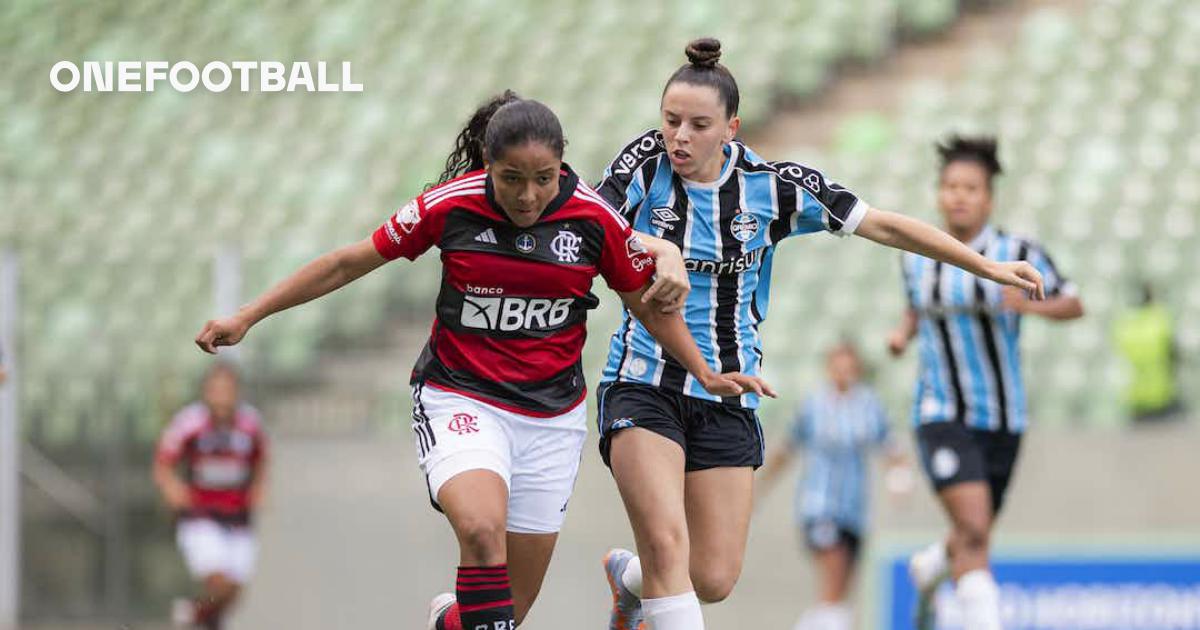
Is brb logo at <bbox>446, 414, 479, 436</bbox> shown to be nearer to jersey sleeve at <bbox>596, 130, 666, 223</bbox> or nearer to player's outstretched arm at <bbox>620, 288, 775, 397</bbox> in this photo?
player's outstretched arm at <bbox>620, 288, 775, 397</bbox>

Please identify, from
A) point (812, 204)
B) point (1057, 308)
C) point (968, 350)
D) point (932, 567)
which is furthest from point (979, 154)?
point (812, 204)

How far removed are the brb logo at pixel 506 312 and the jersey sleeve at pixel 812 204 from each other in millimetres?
892

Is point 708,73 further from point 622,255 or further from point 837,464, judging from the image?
point 837,464

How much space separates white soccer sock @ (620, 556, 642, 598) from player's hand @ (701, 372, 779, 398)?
34.0 inches

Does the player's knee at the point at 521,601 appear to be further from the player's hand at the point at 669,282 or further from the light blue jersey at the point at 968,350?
the light blue jersey at the point at 968,350

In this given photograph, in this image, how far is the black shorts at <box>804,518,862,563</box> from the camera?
11641 millimetres

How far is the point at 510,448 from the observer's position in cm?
543

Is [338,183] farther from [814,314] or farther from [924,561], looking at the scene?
[924,561]

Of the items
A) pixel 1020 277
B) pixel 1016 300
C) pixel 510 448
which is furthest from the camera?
pixel 1016 300

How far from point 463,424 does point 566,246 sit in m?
0.62

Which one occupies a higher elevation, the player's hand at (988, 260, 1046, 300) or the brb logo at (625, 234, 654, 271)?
the brb logo at (625, 234, 654, 271)

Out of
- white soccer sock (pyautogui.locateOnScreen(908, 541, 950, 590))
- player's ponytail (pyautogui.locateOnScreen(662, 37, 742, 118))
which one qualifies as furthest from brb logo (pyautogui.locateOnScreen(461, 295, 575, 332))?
white soccer sock (pyautogui.locateOnScreen(908, 541, 950, 590))

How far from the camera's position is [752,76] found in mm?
16641

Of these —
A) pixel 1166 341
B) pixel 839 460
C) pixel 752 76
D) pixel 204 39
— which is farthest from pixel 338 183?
pixel 1166 341
